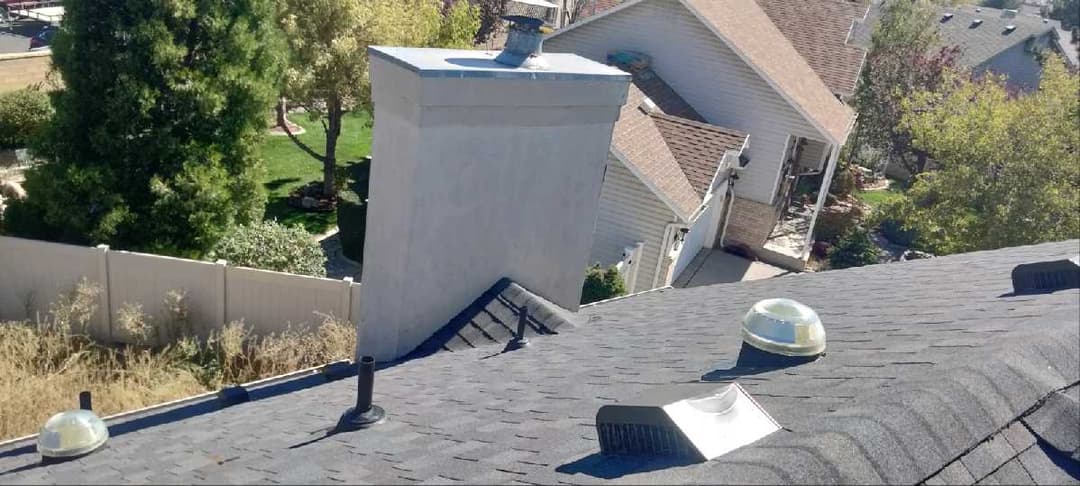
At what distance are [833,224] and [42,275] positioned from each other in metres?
20.1

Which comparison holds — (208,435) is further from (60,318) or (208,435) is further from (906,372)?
(60,318)

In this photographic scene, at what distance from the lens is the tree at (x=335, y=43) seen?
695 inches

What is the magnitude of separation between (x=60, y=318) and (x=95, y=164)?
248cm

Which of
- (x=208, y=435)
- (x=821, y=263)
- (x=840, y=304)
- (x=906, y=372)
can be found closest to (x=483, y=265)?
(x=208, y=435)

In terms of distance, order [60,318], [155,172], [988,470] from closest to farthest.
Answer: [988,470] < [60,318] < [155,172]

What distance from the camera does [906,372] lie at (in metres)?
3.33

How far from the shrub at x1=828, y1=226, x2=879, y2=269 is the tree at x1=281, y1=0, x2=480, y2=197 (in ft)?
38.7

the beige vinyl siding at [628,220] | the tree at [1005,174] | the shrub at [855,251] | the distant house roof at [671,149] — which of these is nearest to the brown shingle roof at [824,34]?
the shrub at [855,251]

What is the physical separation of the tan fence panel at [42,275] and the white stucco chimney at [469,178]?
788cm

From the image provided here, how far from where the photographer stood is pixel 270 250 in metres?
12.8

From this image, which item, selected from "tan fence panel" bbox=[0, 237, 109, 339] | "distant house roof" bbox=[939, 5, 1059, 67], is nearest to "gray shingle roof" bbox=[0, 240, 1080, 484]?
"tan fence panel" bbox=[0, 237, 109, 339]

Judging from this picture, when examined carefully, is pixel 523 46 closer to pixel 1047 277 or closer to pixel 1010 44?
pixel 1047 277

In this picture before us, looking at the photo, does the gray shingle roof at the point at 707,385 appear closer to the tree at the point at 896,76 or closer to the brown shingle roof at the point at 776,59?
the brown shingle roof at the point at 776,59

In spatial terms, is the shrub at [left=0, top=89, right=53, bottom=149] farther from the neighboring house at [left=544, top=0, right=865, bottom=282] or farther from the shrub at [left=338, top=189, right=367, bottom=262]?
the neighboring house at [left=544, top=0, right=865, bottom=282]
